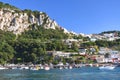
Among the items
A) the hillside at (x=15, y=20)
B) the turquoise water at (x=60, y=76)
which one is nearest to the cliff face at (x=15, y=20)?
the hillside at (x=15, y=20)

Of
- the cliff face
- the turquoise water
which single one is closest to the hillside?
the cliff face

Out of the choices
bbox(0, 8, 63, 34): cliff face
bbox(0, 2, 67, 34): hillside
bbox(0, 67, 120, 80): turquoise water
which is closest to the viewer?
bbox(0, 67, 120, 80): turquoise water

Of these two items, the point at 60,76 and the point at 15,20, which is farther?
the point at 15,20

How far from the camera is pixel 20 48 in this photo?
166 meters

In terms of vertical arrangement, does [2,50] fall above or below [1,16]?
below

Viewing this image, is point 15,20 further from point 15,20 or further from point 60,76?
point 60,76

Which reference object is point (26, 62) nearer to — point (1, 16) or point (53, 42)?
point (53, 42)

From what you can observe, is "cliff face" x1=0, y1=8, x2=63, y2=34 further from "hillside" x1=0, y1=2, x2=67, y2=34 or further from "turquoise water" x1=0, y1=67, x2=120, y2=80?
"turquoise water" x1=0, y1=67, x2=120, y2=80

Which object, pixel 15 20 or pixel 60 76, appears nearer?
pixel 60 76

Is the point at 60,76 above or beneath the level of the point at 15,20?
beneath

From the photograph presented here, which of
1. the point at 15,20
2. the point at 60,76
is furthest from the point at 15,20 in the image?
the point at 60,76

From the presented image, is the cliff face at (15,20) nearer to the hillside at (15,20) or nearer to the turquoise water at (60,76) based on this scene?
the hillside at (15,20)

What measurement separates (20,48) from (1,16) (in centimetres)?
2942

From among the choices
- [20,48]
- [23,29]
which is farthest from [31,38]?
[20,48]
